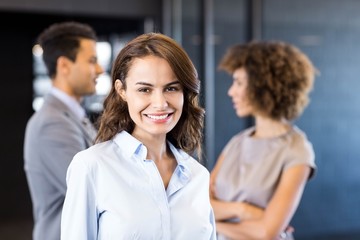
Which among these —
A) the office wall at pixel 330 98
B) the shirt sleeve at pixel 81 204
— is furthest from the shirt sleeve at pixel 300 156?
the office wall at pixel 330 98

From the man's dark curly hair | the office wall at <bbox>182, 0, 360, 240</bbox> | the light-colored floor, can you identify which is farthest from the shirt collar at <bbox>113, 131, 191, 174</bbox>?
the light-colored floor

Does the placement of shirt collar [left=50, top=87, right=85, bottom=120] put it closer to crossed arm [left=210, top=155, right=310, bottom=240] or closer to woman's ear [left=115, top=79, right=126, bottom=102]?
crossed arm [left=210, top=155, right=310, bottom=240]

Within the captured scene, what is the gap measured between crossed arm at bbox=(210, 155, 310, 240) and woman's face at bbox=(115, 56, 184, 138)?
875mm

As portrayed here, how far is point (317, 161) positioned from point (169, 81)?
407cm

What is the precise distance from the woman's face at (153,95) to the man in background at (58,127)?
0.81 metres

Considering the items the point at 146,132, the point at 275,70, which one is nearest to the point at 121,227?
the point at 146,132

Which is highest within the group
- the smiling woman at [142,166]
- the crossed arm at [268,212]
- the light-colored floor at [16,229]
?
the smiling woman at [142,166]

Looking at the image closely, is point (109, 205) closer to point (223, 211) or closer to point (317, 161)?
point (223, 211)

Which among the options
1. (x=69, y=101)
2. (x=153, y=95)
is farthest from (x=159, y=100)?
(x=69, y=101)

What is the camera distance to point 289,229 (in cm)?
241

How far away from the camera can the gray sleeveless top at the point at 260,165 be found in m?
2.36

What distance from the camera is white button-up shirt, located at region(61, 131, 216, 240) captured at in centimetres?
145

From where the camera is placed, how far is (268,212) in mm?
2285

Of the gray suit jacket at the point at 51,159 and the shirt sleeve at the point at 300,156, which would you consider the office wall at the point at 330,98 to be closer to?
the shirt sleeve at the point at 300,156
